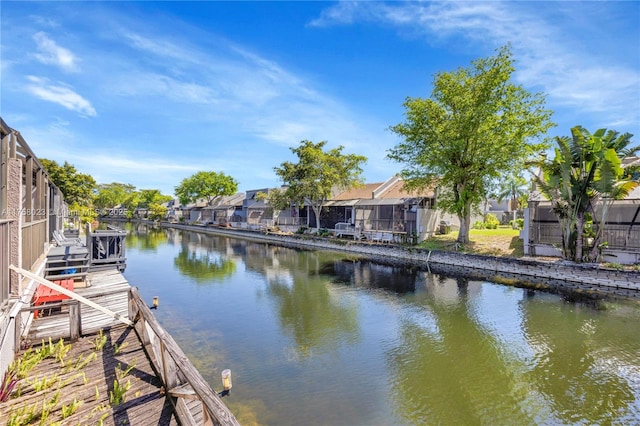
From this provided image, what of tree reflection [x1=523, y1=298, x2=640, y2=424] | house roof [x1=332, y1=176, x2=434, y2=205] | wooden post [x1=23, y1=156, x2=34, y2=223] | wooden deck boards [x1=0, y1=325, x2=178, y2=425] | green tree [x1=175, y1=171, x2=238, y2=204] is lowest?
tree reflection [x1=523, y1=298, x2=640, y2=424]

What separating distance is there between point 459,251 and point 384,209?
9.30 metres

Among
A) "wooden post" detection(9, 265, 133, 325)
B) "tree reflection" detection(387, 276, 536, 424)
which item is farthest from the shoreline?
"wooden post" detection(9, 265, 133, 325)

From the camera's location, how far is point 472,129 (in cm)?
2059

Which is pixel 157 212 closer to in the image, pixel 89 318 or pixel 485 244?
pixel 485 244

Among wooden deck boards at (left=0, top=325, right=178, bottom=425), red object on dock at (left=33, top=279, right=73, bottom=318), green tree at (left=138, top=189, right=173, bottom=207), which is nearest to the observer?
wooden deck boards at (left=0, top=325, right=178, bottom=425)

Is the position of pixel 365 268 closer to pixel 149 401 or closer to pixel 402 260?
pixel 402 260

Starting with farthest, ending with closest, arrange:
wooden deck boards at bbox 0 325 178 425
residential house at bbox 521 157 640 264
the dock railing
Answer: residential house at bbox 521 157 640 264 < wooden deck boards at bbox 0 325 178 425 < the dock railing

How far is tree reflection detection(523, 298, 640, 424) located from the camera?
6.22m

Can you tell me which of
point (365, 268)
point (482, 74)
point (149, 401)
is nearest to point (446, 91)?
point (482, 74)

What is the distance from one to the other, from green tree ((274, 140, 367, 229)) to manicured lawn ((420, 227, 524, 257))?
10404 millimetres

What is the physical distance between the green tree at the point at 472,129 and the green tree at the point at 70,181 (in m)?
35.0

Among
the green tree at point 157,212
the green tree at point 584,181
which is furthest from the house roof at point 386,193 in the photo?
the green tree at point 157,212

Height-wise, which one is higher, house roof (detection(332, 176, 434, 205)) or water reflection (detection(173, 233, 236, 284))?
house roof (detection(332, 176, 434, 205))

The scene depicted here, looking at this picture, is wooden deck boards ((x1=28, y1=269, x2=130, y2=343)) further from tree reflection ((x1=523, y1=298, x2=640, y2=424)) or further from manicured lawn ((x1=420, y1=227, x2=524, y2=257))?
manicured lawn ((x1=420, y1=227, x2=524, y2=257))
